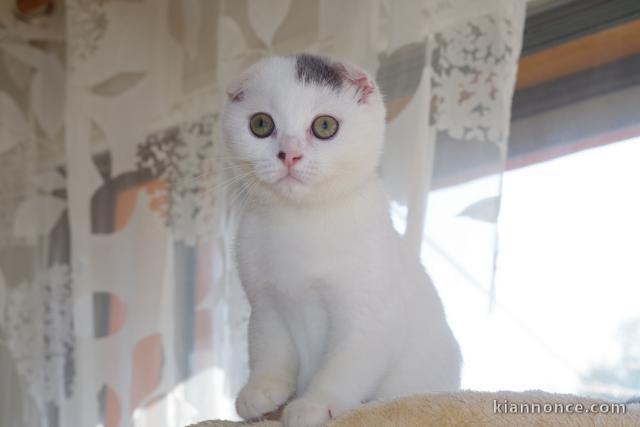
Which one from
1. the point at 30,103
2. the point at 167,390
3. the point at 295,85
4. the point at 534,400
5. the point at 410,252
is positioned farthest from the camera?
the point at 30,103

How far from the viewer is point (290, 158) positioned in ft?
2.89

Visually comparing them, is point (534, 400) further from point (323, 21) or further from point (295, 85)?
point (323, 21)

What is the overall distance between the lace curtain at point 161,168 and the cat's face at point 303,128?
1.65 ft

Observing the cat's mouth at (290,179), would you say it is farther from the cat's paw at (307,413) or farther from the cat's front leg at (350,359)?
the cat's paw at (307,413)

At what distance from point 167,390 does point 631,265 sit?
1.18 meters

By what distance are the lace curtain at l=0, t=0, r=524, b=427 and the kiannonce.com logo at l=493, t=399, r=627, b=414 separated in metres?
0.73

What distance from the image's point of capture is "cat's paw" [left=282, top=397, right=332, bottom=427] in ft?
2.52

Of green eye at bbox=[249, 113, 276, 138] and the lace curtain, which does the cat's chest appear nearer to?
green eye at bbox=[249, 113, 276, 138]

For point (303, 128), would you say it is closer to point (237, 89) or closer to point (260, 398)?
point (237, 89)

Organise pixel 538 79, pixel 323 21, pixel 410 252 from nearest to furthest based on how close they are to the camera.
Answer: pixel 410 252, pixel 538 79, pixel 323 21

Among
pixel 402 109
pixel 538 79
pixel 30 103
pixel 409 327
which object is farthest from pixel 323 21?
pixel 30 103

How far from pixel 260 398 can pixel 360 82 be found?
0.41 m

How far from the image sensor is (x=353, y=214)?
0.96m

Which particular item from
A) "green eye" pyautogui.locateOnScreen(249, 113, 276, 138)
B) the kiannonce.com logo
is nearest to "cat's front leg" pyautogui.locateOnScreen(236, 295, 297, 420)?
"green eye" pyautogui.locateOnScreen(249, 113, 276, 138)
